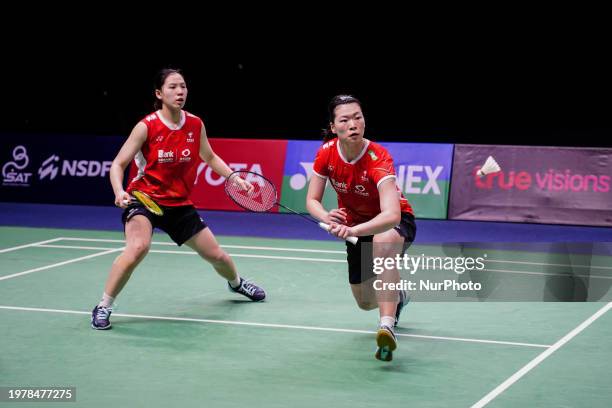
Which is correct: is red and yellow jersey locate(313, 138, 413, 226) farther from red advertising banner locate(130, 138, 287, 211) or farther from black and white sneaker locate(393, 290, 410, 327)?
red advertising banner locate(130, 138, 287, 211)

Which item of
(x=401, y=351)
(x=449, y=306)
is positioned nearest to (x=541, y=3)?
(x=449, y=306)

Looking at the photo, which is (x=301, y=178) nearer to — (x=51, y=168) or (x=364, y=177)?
(x=51, y=168)

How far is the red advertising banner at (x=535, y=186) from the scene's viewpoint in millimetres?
11906

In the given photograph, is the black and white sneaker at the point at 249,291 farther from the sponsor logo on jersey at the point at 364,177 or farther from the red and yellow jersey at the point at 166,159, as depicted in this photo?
the sponsor logo on jersey at the point at 364,177

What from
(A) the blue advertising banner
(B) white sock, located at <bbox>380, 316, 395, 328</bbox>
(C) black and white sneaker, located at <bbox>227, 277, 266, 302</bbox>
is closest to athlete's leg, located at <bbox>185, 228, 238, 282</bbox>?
(C) black and white sneaker, located at <bbox>227, 277, 266, 302</bbox>

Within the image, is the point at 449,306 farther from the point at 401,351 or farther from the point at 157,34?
the point at 157,34

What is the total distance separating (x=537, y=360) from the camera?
18.3 feet

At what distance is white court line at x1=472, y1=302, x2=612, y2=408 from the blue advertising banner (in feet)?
28.2

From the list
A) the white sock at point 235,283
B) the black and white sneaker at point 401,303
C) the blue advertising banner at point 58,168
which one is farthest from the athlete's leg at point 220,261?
the blue advertising banner at point 58,168

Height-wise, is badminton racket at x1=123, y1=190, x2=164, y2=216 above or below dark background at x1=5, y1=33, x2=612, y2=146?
below

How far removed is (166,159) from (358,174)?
5.18 feet

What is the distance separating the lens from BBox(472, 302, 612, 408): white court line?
4785mm

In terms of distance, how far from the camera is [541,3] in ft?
49.4

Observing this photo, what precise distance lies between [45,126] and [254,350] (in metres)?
13.1
